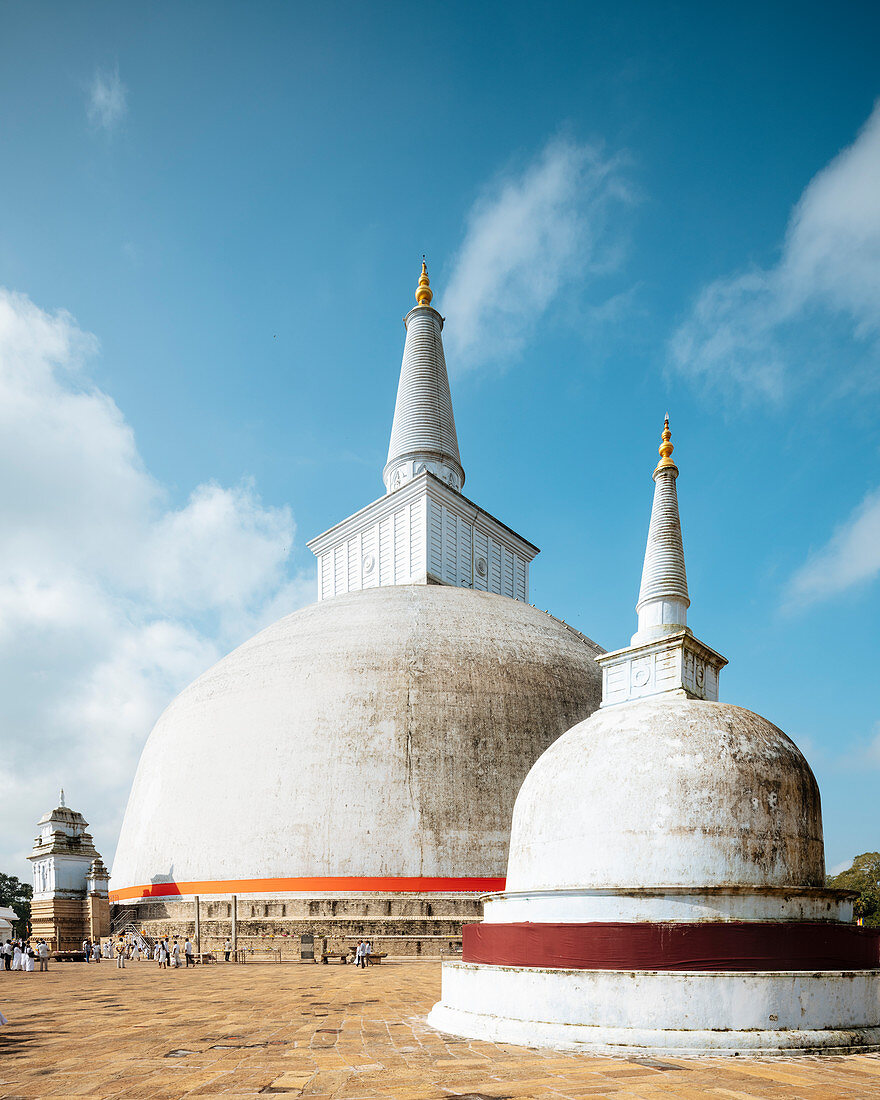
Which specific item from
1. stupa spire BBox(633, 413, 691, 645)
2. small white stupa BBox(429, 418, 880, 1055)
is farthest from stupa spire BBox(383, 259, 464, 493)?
small white stupa BBox(429, 418, 880, 1055)

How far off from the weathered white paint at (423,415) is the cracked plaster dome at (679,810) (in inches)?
896

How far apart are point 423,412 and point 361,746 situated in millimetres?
16170

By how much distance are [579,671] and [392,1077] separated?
19996 millimetres

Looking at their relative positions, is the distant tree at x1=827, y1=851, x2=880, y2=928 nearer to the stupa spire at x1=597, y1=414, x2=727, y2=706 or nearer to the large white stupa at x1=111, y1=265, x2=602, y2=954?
the large white stupa at x1=111, y1=265, x2=602, y2=954

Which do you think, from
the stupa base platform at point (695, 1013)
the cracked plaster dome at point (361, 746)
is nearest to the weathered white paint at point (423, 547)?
the cracked plaster dome at point (361, 746)

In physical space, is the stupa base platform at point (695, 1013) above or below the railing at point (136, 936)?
above

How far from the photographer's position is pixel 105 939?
27047mm

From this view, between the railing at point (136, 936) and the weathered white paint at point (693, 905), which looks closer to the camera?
the weathered white paint at point (693, 905)

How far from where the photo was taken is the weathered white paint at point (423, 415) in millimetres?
33406

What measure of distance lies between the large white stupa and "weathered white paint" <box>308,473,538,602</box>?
11.1 feet

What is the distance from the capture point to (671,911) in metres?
8.97

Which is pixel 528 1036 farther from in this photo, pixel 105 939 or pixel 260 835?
pixel 105 939

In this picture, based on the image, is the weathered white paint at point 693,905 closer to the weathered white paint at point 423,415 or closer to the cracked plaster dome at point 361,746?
the cracked plaster dome at point 361,746

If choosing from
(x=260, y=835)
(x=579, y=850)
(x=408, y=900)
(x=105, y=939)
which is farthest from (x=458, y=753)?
(x=105, y=939)
